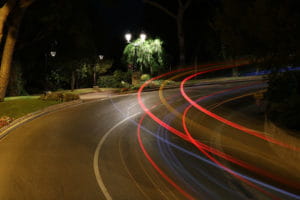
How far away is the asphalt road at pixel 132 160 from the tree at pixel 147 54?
21216 millimetres

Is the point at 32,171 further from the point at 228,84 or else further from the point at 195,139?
the point at 228,84

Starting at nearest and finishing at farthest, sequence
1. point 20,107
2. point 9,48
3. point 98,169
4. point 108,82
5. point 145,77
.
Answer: point 98,169
point 20,107
point 9,48
point 108,82
point 145,77

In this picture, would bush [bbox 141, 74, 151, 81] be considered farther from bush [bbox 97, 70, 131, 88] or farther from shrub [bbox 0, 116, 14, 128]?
shrub [bbox 0, 116, 14, 128]

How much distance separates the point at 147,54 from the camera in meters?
40.8

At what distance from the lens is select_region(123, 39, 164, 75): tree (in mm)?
40438

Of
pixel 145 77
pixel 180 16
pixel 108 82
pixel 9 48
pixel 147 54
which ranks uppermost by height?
pixel 180 16

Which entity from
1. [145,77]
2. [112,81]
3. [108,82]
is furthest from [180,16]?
[108,82]

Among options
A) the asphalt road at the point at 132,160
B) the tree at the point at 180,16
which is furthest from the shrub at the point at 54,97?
the tree at the point at 180,16

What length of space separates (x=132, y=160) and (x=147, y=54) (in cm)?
3020

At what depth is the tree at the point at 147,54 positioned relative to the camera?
133 ft

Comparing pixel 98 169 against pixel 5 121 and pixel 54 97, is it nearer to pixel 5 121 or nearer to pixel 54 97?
pixel 5 121

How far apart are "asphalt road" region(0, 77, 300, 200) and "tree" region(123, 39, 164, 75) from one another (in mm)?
21216

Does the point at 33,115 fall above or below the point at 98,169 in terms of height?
above

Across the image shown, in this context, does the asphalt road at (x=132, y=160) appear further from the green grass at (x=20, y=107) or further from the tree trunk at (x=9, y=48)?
the tree trunk at (x=9, y=48)
